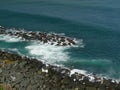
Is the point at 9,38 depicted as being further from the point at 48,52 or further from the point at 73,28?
Answer: the point at 73,28

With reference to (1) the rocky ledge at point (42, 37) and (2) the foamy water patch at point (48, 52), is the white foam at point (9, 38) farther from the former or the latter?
(2) the foamy water patch at point (48, 52)

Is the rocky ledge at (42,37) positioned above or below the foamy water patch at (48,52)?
below

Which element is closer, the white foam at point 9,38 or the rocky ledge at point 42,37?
the rocky ledge at point 42,37

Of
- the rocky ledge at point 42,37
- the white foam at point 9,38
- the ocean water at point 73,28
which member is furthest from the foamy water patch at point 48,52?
the white foam at point 9,38

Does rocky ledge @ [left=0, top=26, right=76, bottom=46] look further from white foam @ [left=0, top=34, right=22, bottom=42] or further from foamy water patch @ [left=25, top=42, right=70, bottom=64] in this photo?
foamy water patch @ [left=25, top=42, right=70, bottom=64]

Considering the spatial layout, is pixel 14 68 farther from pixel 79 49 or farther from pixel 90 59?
pixel 79 49

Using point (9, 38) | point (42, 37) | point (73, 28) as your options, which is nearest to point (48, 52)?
point (42, 37)

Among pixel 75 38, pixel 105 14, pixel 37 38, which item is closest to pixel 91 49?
pixel 75 38
